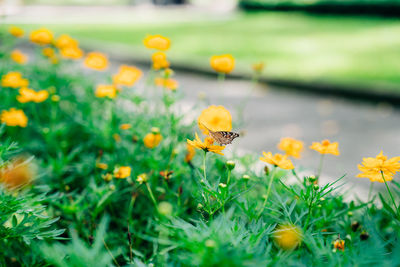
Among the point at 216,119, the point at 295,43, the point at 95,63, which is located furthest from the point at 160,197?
the point at 295,43

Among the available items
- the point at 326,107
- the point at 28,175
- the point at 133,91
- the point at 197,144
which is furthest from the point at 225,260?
the point at 326,107

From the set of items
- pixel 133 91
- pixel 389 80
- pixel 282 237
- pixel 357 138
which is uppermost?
pixel 133 91

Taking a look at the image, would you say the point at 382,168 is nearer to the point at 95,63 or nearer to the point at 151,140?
the point at 151,140

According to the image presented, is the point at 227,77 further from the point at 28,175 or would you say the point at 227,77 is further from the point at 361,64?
the point at 28,175

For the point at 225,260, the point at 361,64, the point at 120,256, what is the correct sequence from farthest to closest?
the point at 361,64 < the point at 120,256 < the point at 225,260

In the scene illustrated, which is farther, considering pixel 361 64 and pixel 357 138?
pixel 361 64

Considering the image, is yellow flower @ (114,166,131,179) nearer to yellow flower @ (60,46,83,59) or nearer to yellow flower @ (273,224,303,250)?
yellow flower @ (273,224,303,250)

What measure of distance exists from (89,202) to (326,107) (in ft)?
12.6

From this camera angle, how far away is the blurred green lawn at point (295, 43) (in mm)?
5121

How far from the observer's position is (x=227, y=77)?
5527 millimetres

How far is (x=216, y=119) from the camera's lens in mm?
991

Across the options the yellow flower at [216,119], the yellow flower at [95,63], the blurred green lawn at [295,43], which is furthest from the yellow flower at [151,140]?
the blurred green lawn at [295,43]

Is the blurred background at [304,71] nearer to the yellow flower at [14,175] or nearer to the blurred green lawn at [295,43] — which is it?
the blurred green lawn at [295,43]

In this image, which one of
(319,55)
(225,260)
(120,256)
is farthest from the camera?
(319,55)
